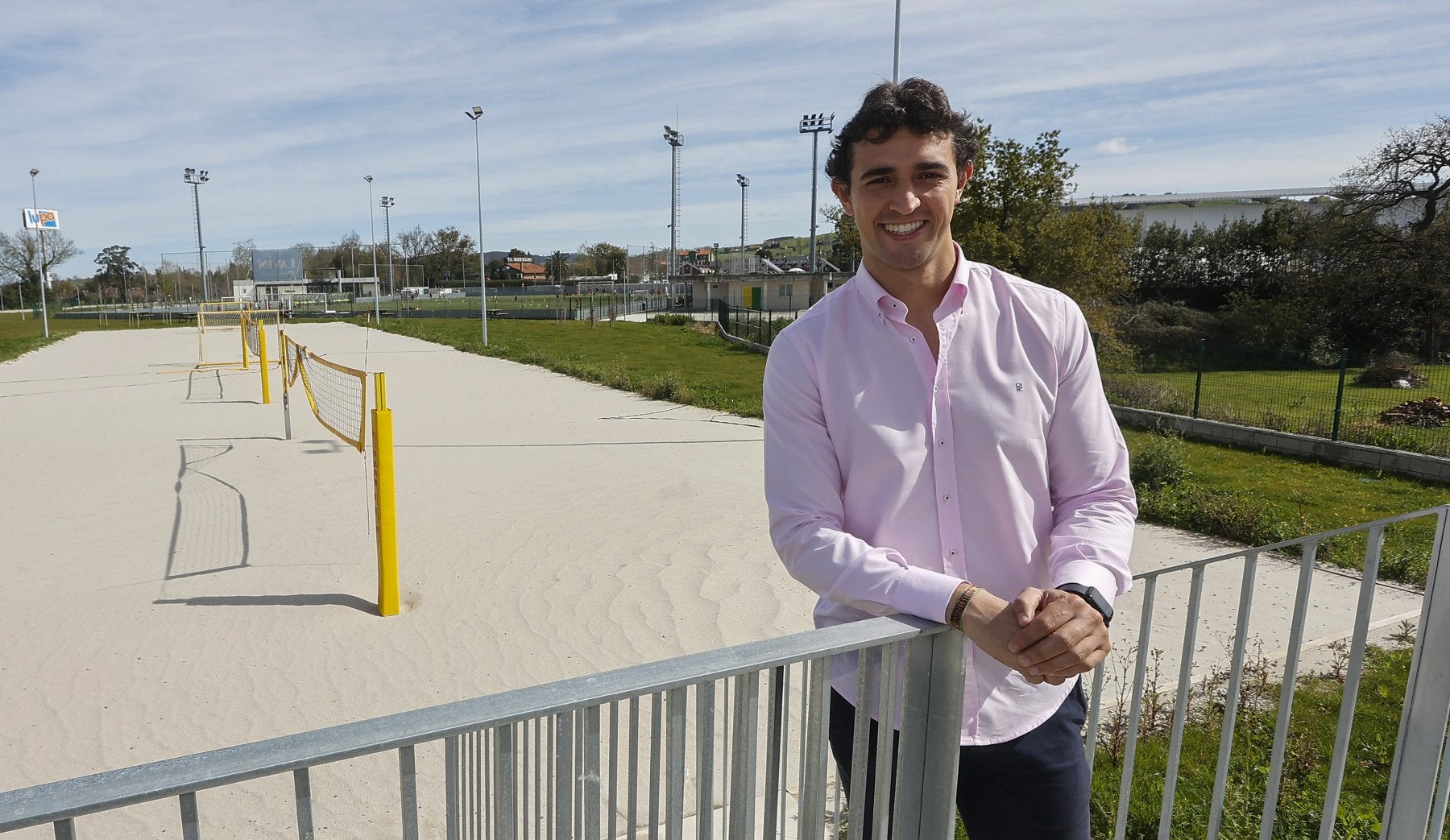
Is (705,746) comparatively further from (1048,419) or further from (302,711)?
(302,711)

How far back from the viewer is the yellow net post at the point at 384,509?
257 inches

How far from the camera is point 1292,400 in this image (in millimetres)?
16688

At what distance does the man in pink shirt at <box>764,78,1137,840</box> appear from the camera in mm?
1938

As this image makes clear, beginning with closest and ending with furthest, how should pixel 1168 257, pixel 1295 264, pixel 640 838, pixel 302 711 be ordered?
pixel 640 838 < pixel 302 711 < pixel 1295 264 < pixel 1168 257

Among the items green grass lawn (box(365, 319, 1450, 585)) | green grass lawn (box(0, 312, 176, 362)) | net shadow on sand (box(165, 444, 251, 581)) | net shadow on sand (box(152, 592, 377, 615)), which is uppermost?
green grass lawn (box(365, 319, 1450, 585))

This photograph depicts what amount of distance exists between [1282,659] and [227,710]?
5770 millimetres

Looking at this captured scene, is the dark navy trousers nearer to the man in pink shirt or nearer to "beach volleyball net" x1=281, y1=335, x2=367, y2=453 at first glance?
the man in pink shirt

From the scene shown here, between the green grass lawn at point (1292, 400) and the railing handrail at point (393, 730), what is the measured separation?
1305cm

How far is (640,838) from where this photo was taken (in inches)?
163

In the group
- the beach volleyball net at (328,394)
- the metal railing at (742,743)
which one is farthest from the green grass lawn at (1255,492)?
the metal railing at (742,743)

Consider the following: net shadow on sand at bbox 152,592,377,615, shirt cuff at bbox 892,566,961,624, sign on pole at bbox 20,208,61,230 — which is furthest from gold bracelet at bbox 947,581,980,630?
sign on pole at bbox 20,208,61,230

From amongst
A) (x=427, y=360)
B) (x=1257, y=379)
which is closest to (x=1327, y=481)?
(x=1257, y=379)

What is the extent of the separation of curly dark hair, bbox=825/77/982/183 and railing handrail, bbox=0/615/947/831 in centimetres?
106

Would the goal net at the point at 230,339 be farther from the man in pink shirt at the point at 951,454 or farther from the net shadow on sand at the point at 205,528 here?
the man in pink shirt at the point at 951,454
